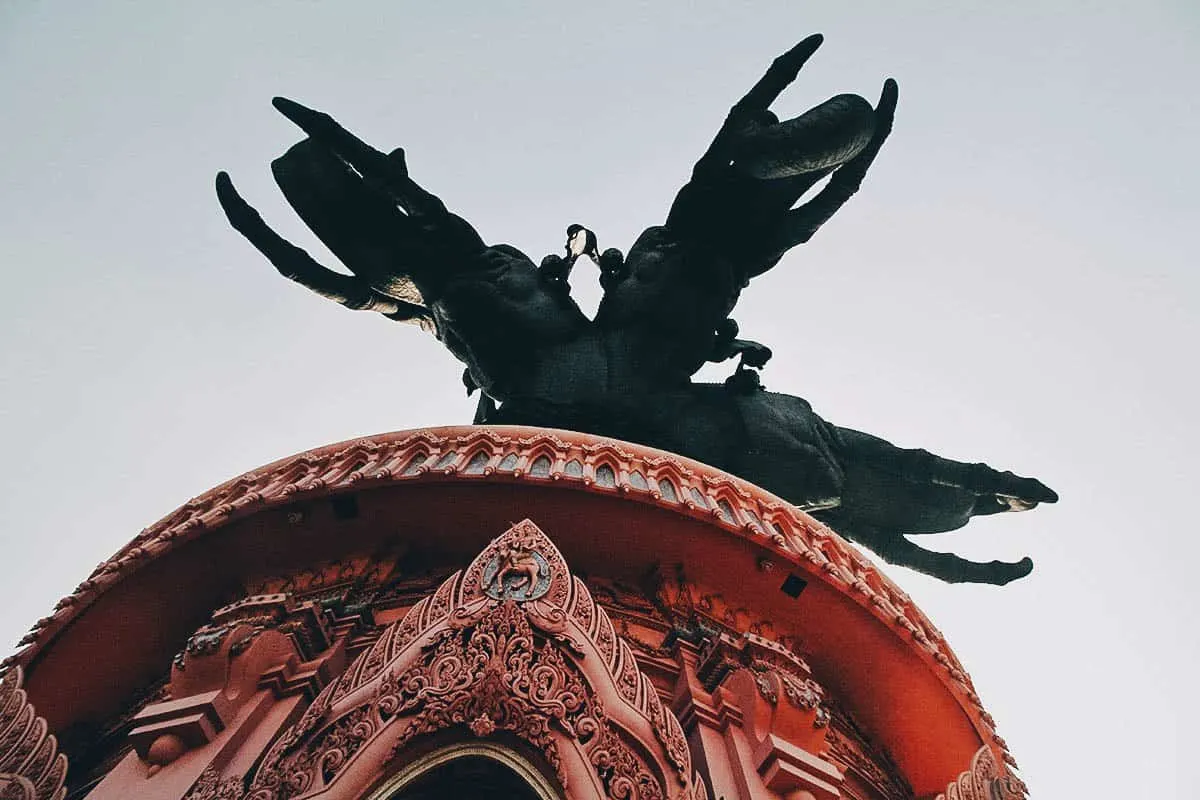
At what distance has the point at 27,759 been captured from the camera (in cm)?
442

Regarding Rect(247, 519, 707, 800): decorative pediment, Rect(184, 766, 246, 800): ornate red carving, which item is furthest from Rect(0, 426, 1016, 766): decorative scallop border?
Rect(184, 766, 246, 800): ornate red carving

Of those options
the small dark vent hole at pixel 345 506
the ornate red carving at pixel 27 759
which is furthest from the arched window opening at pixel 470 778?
the small dark vent hole at pixel 345 506

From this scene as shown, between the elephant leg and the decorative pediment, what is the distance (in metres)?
6.44

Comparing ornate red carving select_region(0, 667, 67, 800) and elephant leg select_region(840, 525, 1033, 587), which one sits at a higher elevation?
elephant leg select_region(840, 525, 1033, 587)

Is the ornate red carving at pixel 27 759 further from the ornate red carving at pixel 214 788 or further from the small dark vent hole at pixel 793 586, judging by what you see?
the small dark vent hole at pixel 793 586

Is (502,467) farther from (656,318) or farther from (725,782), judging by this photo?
(656,318)

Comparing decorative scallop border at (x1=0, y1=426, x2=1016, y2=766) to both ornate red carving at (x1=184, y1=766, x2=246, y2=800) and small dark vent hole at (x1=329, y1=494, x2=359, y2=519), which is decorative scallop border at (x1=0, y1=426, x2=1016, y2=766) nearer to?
small dark vent hole at (x1=329, y1=494, x2=359, y2=519)

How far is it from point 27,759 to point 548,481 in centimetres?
290

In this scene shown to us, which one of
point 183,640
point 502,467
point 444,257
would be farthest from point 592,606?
point 444,257

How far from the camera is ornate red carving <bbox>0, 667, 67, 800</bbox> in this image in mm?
4258

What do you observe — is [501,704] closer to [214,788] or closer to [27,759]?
[214,788]

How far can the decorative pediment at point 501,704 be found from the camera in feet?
11.1

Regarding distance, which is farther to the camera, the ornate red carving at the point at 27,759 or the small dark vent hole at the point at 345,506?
the small dark vent hole at the point at 345,506

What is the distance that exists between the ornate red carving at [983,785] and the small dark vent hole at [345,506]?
3.63 m
